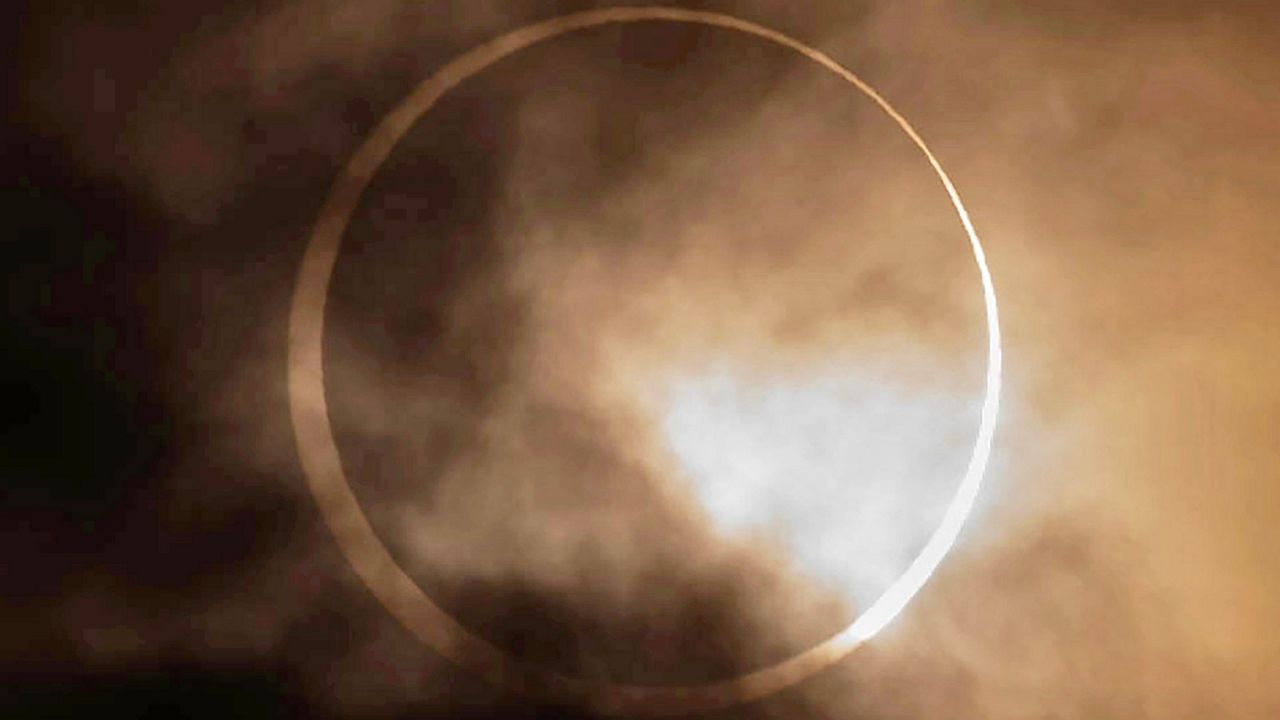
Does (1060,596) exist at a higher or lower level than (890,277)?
lower

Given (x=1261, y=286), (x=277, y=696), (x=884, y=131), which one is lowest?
(x=277, y=696)

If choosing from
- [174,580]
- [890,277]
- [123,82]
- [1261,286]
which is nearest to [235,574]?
[174,580]

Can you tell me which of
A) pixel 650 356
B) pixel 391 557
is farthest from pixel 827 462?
pixel 391 557

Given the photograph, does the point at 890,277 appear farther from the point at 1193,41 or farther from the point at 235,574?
the point at 235,574

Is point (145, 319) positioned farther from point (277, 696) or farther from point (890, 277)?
point (890, 277)

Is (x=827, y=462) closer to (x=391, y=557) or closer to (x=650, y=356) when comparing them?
(x=650, y=356)

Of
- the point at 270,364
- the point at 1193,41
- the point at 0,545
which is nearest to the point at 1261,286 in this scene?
the point at 1193,41
